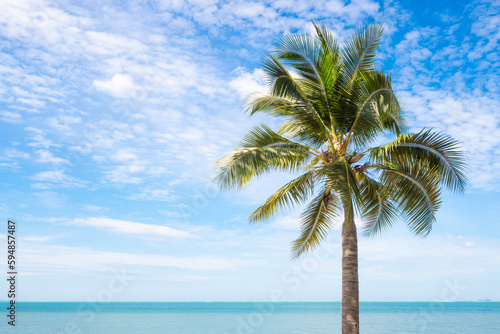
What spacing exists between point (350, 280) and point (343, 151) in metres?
2.90

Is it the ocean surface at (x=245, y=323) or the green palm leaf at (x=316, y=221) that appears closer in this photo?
the green palm leaf at (x=316, y=221)

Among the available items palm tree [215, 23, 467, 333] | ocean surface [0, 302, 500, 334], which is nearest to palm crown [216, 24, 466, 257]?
palm tree [215, 23, 467, 333]

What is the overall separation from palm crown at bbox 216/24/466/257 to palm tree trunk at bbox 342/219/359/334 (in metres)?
0.40

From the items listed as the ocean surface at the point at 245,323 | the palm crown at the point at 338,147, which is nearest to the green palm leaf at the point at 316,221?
the palm crown at the point at 338,147

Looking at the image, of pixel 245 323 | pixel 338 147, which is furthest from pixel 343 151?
pixel 245 323

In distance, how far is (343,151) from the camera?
10.4 m

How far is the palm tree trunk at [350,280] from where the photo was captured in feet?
31.2

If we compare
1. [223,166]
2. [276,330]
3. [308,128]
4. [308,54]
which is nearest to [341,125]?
[308,128]

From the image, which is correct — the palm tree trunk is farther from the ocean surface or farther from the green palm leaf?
the ocean surface

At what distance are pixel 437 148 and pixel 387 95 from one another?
60.2 inches

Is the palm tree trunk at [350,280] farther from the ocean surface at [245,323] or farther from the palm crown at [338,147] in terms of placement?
the ocean surface at [245,323]

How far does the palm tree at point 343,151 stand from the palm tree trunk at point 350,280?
0.07ft

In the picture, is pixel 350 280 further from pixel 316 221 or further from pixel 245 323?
pixel 245 323

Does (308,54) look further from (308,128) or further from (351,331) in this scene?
(351,331)
